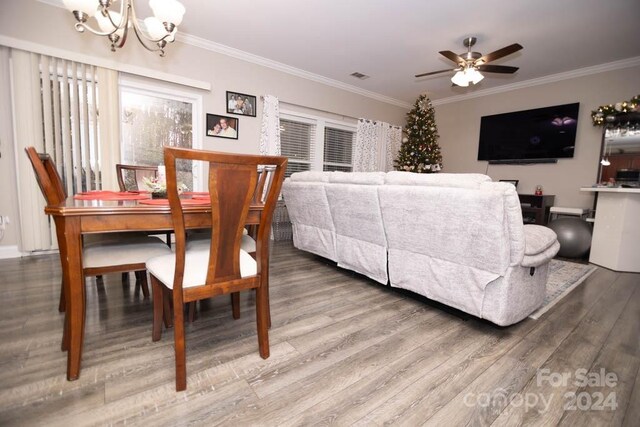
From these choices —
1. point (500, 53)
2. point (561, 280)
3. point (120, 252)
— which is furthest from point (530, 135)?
point (120, 252)

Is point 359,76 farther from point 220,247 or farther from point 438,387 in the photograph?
point 438,387

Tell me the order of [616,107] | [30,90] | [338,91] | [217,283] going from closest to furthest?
[217,283]
[30,90]
[616,107]
[338,91]

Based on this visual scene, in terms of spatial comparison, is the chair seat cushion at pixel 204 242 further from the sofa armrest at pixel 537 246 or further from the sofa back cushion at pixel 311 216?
the sofa armrest at pixel 537 246

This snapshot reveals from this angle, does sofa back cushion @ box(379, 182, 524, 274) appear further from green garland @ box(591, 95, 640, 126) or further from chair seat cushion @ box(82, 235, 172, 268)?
green garland @ box(591, 95, 640, 126)

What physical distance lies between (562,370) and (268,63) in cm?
483

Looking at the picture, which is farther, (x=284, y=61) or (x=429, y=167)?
(x=429, y=167)

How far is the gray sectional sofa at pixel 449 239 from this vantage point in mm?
1611

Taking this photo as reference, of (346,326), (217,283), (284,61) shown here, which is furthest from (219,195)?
(284,61)

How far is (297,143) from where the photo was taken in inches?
205

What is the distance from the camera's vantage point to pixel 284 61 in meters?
4.50

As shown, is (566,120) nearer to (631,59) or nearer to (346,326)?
(631,59)

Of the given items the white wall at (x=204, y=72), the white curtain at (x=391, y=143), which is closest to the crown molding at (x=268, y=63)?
the white wall at (x=204, y=72)

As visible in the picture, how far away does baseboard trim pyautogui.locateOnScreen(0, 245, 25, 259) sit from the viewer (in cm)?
302

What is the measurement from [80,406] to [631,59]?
6.68 meters
